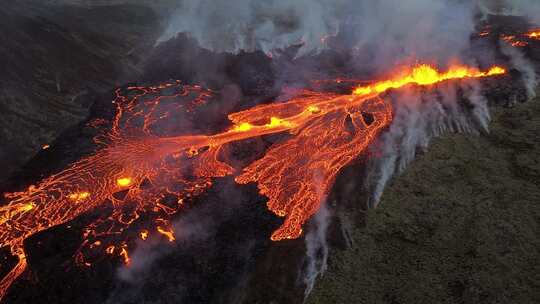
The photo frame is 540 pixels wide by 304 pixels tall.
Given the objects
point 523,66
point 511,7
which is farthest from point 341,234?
point 511,7

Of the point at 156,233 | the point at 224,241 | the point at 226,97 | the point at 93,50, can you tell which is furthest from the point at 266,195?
the point at 93,50

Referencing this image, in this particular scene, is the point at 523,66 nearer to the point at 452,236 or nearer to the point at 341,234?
the point at 452,236

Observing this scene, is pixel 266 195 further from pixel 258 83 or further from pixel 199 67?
pixel 199 67

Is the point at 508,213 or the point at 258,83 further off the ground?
the point at 258,83

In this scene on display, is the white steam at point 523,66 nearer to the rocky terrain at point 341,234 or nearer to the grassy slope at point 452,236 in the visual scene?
the rocky terrain at point 341,234

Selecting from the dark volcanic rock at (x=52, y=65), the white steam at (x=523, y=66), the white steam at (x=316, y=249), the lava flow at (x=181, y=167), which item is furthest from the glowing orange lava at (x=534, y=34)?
the dark volcanic rock at (x=52, y=65)

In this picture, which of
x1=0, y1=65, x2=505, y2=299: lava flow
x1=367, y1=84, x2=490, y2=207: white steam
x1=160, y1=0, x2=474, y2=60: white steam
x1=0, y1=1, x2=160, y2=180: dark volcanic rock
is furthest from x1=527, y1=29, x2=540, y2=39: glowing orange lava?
x1=0, y1=1, x2=160, y2=180: dark volcanic rock

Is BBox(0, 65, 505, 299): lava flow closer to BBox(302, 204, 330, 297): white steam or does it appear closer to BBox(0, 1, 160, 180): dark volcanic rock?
BBox(302, 204, 330, 297): white steam
